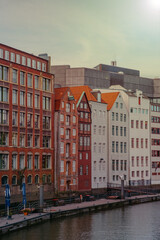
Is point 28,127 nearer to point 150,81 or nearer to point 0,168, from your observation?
point 0,168

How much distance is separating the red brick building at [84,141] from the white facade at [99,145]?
2.43 meters

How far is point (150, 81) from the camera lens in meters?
194

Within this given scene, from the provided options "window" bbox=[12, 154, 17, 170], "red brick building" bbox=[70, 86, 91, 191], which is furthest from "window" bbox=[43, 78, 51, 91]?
"window" bbox=[12, 154, 17, 170]

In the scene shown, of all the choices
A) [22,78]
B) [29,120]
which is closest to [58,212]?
[29,120]

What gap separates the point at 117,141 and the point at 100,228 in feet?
202

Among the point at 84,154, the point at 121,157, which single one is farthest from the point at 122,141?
the point at 84,154

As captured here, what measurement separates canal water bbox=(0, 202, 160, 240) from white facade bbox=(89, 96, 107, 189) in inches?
1191

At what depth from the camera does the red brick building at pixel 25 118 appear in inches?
3807

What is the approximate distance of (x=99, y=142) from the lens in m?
128

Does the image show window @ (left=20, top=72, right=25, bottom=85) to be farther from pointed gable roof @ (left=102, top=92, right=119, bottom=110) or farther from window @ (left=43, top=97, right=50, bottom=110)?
pointed gable roof @ (left=102, top=92, right=119, bottom=110)

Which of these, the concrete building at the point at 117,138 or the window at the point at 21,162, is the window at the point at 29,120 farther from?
the concrete building at the point at 117,138

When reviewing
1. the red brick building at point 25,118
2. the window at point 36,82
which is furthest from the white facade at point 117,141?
the window at point 36,82

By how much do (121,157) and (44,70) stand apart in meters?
38.3

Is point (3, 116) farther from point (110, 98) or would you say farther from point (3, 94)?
point (110, 98)
